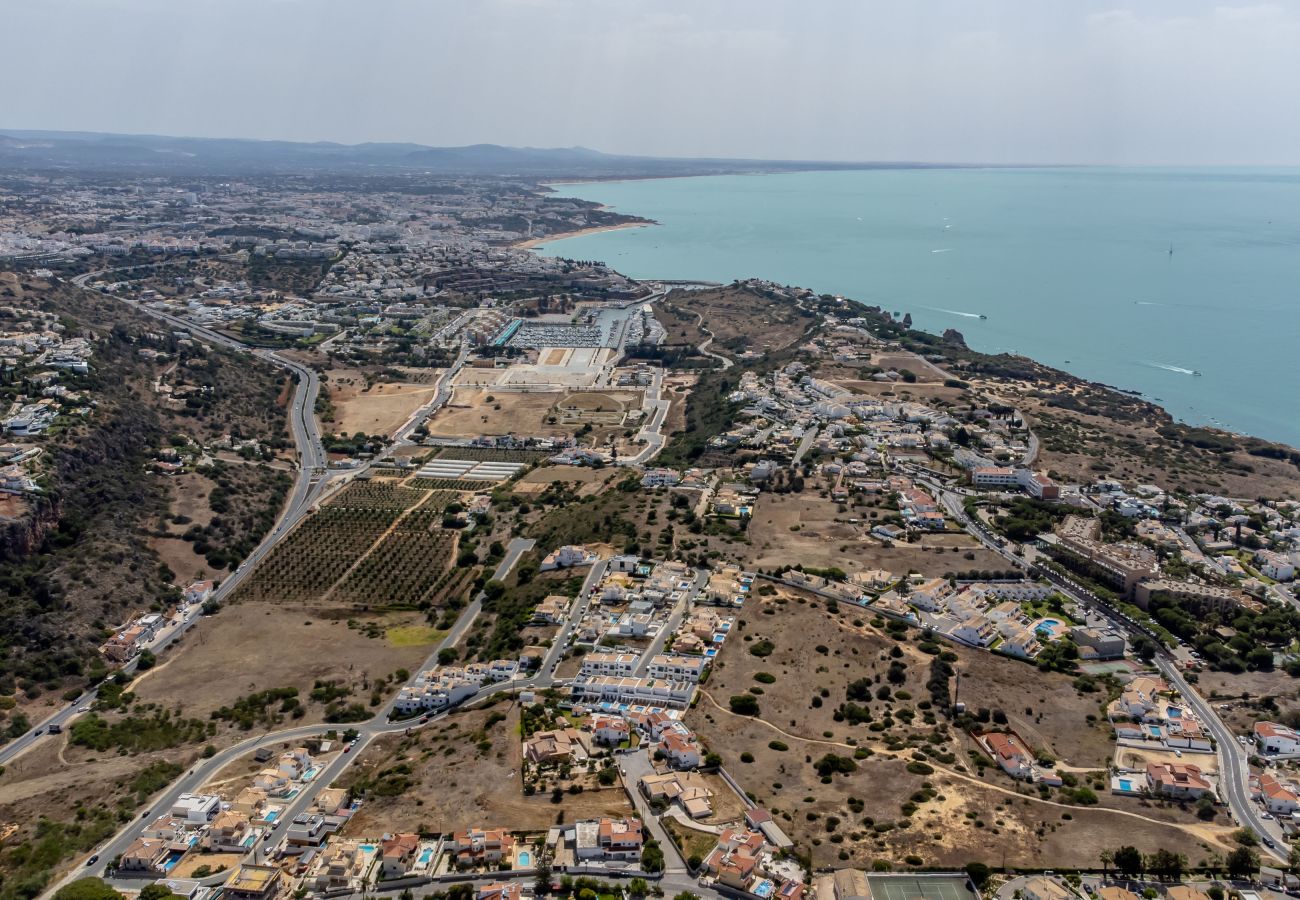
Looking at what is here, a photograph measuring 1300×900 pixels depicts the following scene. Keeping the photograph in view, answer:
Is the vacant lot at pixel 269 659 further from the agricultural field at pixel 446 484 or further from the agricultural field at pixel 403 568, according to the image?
the agricultural field at pixel 446 484

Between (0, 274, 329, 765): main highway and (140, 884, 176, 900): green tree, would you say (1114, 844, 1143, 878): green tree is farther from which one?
(0, 274, 329, 765): main highway

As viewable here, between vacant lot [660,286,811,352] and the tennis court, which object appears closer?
the tennis court

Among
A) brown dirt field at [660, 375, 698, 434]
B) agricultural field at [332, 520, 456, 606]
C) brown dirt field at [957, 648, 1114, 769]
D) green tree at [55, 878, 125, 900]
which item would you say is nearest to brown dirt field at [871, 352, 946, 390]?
brown dirt field at [660, 375, 698, 434]

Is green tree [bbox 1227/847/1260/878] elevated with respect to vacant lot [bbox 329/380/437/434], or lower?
elevated

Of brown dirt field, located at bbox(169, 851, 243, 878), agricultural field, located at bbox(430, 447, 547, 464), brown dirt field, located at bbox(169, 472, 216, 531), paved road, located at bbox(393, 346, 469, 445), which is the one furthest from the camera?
paved road, located at bbox(393, 346, 469, 445)

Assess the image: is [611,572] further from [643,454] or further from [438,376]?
[438,376]

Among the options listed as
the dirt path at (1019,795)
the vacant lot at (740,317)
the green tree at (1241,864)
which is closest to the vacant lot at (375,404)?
the vacant lot at (740,317)

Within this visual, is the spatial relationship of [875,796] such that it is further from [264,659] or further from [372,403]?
[372,403]
